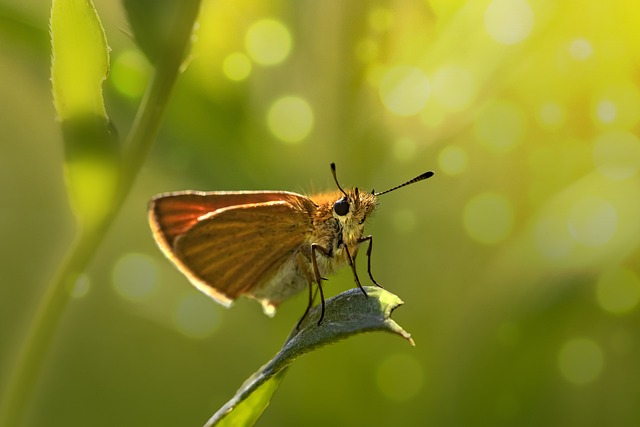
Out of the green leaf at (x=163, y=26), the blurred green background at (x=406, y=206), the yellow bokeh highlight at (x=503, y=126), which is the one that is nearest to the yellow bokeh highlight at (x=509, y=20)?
the blurred green background at (x=406, y=206)

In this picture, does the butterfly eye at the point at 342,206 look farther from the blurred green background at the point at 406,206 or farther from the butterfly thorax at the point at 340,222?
the blurred green background at the point at 406,206

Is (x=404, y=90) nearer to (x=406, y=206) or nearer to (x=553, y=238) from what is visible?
(x=406, y=206)

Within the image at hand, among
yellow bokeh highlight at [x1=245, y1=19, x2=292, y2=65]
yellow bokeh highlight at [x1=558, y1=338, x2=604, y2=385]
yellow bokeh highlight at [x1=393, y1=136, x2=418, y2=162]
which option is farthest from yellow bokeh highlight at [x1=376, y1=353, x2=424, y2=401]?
yellow bokeh highlight at [x1=245, y1=19, x2=292, y2=65]

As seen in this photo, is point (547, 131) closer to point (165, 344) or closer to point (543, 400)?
point (543, 400)

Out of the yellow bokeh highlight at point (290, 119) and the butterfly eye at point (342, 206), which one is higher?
the yellow bokeh highlight at point (290, 119)

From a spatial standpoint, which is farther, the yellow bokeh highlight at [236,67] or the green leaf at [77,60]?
the yellow bokeh highlight at [236,67]

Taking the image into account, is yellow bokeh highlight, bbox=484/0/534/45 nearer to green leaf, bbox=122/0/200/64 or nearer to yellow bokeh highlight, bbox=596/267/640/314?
yellow bokeh highlight, bbox=596/267/640/314

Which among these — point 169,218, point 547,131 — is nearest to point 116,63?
point 169,218
